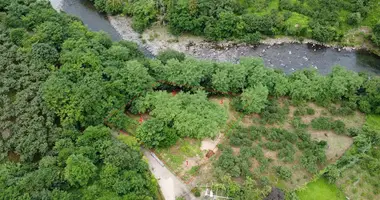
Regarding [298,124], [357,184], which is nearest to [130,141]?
[298,124]

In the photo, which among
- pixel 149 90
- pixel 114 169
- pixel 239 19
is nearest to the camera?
pixel 114 169

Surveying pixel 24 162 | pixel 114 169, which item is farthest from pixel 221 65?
pixel 24 162

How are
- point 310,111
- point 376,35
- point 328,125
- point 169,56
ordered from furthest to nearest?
point 376,35
point 169,56
point 310,111
point 328,125

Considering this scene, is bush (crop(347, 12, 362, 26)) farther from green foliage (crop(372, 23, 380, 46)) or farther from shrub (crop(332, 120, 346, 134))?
shrub (crop(332, 120, 346, 134))

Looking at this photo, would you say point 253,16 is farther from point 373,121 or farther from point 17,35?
point 17,35

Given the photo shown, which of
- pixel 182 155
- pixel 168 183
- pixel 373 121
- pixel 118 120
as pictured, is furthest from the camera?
pixel 373 121

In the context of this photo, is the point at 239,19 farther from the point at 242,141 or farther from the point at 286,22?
the point at 242,141

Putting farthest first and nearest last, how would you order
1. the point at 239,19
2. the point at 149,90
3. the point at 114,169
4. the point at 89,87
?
the point at 239,19 → the point at 149,90 → the point at 89,87 → the point at 114,169

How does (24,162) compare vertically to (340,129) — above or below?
above

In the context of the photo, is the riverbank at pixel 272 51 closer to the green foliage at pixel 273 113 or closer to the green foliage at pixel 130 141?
the green foliage at pixel 273 113
